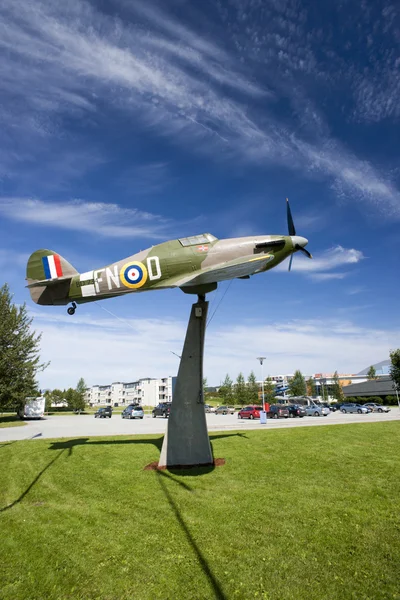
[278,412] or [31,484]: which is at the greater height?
[31,484]

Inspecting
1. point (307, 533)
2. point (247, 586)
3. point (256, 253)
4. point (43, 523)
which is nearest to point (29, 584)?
point (43, 523)

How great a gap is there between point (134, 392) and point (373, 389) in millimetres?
89400

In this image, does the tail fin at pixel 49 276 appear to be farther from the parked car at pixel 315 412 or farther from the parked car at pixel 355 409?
the parked car at pixel 355 409

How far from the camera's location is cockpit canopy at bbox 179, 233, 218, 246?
485 inches

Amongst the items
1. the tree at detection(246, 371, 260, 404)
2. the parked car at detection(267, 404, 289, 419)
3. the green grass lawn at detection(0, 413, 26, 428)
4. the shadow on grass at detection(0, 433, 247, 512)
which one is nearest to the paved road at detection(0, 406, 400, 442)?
the green grass lawn at detection(0, 413, 26, 428)

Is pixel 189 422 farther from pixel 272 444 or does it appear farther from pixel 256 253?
pixel 256 253

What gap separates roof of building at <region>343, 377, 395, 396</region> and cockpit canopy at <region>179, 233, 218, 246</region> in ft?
232

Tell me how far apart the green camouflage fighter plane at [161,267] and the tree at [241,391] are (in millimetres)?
69664

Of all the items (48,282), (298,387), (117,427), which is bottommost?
(117,427)

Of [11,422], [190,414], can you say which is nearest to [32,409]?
[11,422]

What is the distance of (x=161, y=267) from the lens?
12031 millimetres

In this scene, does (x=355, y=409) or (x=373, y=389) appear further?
(x=373, y=389)

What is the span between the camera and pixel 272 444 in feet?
51.5

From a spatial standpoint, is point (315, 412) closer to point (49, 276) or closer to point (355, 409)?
point (355, 409)
